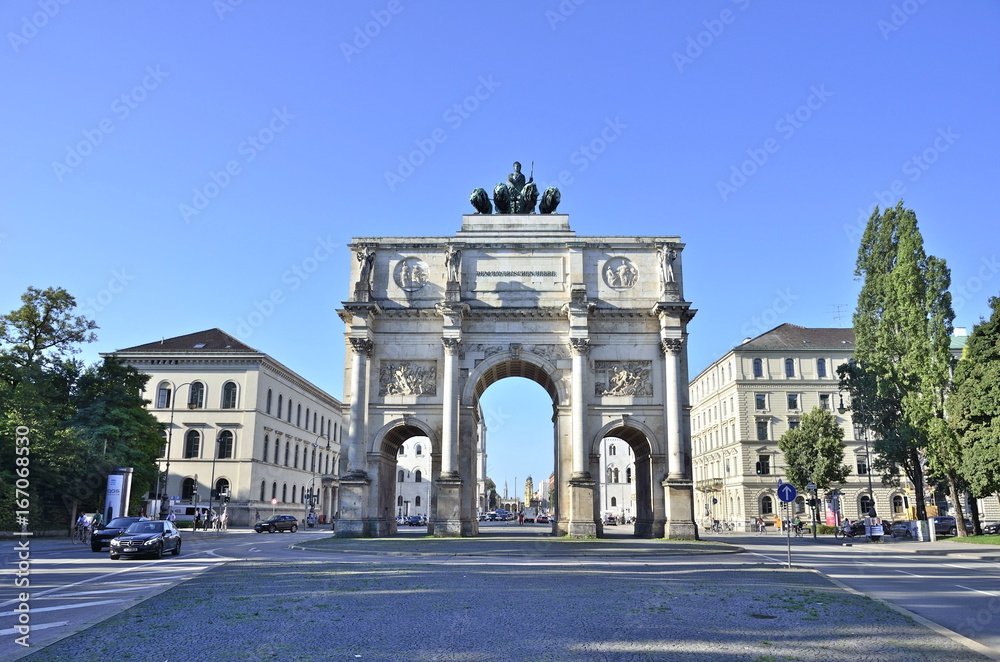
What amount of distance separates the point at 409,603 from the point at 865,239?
4070 cm

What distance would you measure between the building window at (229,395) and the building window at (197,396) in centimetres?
196

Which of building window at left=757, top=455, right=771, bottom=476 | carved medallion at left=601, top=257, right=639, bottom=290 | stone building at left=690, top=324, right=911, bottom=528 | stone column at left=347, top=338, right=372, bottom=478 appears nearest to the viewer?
stone column at left=347, top=338, right=372, bottom=478

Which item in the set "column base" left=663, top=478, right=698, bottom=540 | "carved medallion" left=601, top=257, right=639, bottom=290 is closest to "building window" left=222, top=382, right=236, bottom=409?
"carved medallion" left=601, top=257, right=639, bottom=290

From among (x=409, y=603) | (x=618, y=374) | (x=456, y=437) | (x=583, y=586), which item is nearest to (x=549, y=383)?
(x=618, y=374)

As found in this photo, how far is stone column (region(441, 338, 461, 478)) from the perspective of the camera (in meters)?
38.2

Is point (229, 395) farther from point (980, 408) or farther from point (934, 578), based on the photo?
point (934, 578)

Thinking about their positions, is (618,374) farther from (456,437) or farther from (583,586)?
(583,586)

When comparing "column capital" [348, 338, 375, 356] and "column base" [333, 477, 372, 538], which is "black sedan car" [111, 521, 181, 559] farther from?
"column capital" [348, 338, 375, 356]

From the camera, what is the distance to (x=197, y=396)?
221 feet

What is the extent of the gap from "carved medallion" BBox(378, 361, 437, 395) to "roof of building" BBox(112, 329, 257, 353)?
103 feet

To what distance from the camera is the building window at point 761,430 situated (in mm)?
72375

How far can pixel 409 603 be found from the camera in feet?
44.6

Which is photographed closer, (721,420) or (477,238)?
(477,238)

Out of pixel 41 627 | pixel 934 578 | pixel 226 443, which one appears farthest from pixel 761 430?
pixel 41 627
